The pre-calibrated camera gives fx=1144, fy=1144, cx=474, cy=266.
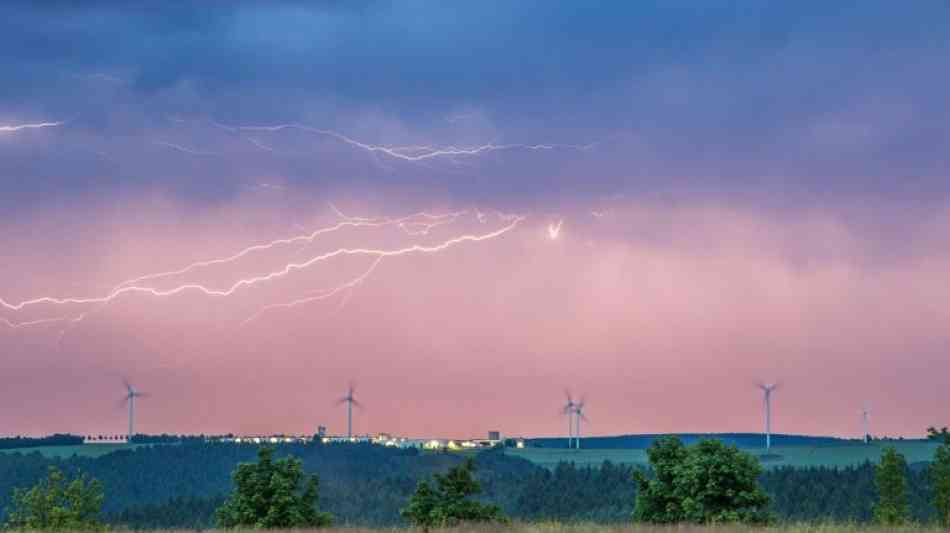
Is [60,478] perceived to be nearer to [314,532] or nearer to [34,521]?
[34,521]

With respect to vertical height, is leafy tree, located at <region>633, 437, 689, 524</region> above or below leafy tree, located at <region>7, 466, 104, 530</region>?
above

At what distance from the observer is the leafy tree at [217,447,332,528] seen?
59.4 metres

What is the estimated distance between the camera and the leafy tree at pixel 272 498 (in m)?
59.4

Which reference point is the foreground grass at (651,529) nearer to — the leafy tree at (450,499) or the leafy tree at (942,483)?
the leafy tree at (450,499)

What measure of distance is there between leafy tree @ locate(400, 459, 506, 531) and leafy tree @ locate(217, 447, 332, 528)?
4.74 m

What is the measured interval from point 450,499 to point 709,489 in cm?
1446

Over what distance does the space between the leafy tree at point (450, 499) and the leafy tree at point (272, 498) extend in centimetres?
474

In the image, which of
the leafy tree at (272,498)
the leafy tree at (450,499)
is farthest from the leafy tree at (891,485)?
the leafy tree at (272,498)

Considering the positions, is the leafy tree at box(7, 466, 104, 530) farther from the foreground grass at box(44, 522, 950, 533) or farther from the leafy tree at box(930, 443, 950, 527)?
the leafy tree at box(930, 443, 950, 527)

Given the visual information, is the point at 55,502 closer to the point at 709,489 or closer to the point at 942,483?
the point at 709,489

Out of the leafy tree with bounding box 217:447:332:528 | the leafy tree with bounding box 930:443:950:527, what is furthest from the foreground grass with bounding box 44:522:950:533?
the leafy tree with bounding box 930:443:950:527

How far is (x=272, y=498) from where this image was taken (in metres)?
60.0

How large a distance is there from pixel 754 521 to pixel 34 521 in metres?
45.9

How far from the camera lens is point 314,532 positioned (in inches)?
1655
